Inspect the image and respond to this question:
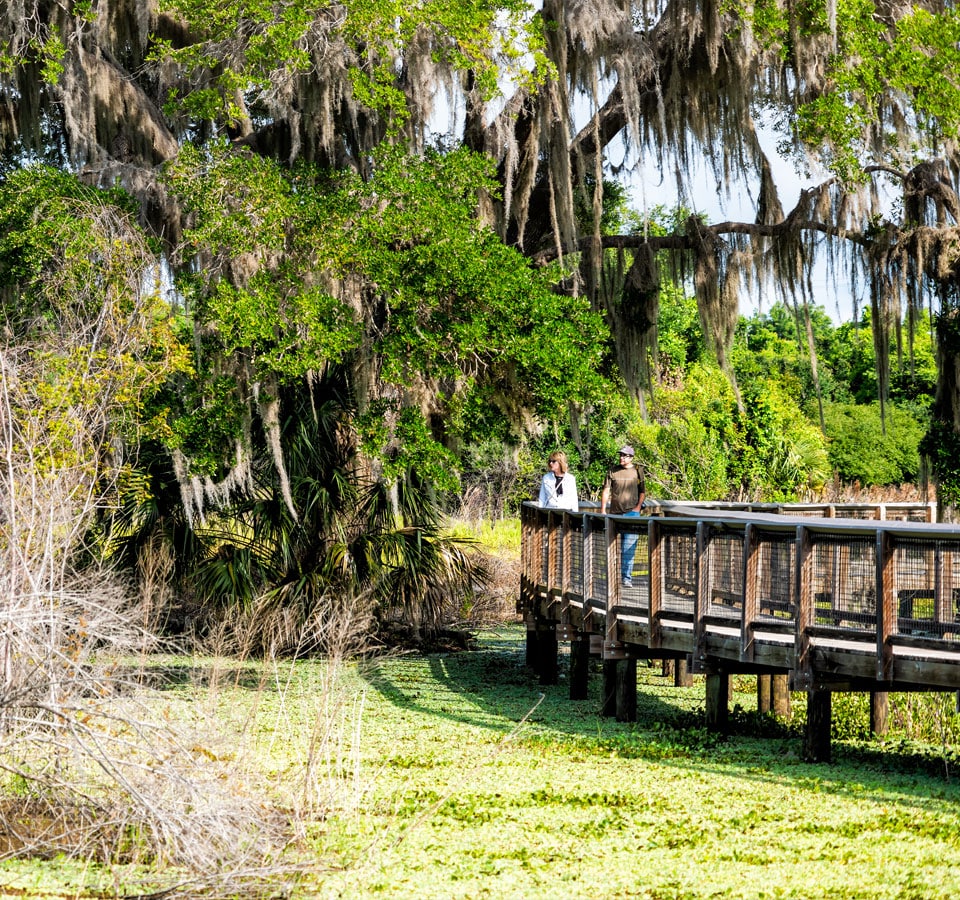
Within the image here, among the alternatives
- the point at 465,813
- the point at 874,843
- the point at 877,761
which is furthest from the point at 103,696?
the point at 877,761

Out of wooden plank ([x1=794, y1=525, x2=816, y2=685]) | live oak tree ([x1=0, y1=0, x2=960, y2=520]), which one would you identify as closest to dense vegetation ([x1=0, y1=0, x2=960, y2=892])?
live oak tree ([x1=0, y1=0, x2=960, y2=520])

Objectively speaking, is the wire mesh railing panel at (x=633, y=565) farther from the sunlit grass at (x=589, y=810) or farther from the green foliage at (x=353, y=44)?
the green foliage at (x=353, y=44)

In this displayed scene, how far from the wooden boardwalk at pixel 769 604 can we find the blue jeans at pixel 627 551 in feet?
0.09

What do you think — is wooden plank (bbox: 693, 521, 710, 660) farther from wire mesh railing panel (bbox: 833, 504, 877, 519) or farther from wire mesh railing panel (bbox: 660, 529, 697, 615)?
wire mesh railing panel (bbox: 833, 504, 877, 519)

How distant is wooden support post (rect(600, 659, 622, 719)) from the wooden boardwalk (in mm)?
12

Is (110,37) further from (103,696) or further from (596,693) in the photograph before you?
(103,696)

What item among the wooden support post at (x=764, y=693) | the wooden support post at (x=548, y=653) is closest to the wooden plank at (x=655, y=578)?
the wooden support post at (x=764, y=693)

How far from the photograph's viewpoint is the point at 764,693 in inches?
→ 573

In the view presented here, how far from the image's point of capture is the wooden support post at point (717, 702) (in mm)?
12523

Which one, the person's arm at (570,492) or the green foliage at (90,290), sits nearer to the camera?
the green foliage at (90,290)

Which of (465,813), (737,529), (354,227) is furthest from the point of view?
(354,227)

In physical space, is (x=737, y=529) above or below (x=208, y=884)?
above

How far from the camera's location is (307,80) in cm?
1595

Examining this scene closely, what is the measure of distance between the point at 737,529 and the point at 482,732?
3052mm
